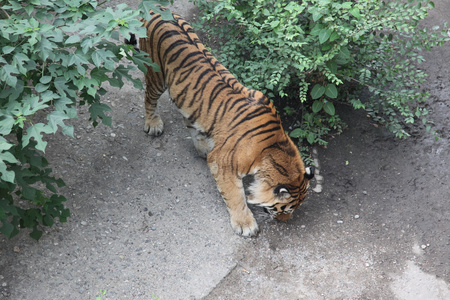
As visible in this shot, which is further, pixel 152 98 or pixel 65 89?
pixel 152 98

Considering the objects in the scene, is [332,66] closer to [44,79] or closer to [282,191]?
[282,191]

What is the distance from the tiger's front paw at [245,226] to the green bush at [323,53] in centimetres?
115

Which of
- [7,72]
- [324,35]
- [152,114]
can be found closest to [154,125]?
[152,114]

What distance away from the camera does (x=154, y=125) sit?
4789mm

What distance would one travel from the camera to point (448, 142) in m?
4.92

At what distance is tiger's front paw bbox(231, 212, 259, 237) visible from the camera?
4137 millimetres

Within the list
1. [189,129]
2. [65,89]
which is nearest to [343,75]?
[189,129]

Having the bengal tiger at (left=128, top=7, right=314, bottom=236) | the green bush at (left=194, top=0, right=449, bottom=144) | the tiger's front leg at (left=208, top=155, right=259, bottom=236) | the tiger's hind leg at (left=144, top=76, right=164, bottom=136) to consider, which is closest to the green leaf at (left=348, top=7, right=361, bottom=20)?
the green bush at (left=194, top=0, right=449, bottom=144)

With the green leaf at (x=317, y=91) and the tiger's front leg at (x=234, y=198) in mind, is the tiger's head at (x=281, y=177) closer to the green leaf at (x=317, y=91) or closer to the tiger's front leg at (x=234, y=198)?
the tiger's front leg at (x=234, y=198)

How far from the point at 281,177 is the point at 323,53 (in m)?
1.42

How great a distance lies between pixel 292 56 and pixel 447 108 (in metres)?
2.12

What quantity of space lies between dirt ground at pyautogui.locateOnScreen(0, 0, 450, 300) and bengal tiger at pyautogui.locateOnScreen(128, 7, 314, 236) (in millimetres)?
344

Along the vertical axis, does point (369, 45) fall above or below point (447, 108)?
above

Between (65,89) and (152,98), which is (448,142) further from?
(65,89)
